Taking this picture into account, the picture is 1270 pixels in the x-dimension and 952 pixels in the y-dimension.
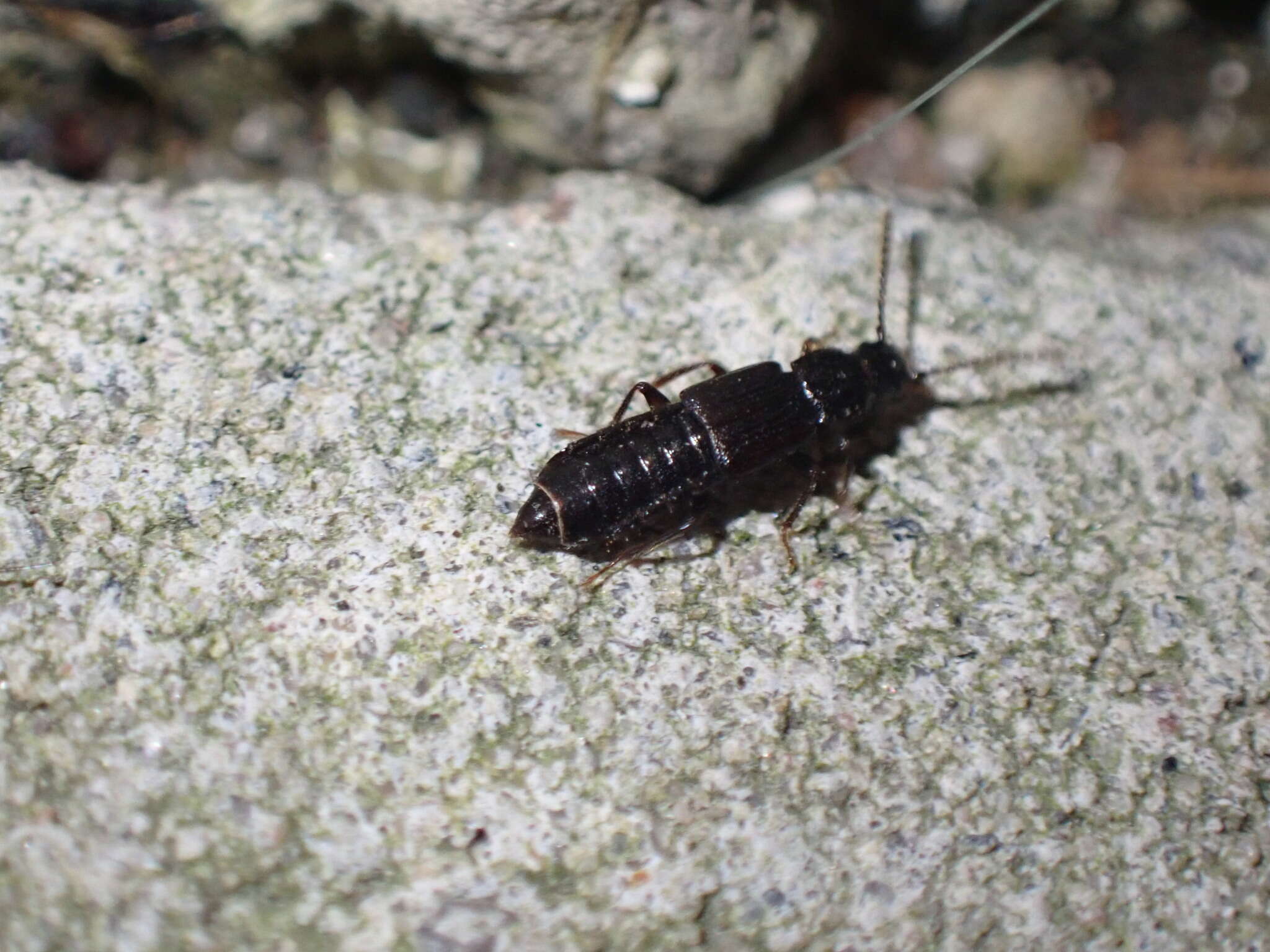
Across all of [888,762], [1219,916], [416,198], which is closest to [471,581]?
[888,762]

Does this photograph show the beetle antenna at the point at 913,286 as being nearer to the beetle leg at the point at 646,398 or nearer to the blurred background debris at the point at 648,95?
the blurred background debris at the point at 648,95

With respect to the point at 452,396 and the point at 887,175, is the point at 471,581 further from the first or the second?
the point at 887,175

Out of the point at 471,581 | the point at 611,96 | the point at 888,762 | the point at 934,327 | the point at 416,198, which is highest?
the point at 611,96

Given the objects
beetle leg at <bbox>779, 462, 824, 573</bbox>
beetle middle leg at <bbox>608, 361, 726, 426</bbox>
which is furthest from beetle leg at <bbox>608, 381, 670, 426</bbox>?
beetle leg at <bbox>779, 462, 824, 573</bbox>

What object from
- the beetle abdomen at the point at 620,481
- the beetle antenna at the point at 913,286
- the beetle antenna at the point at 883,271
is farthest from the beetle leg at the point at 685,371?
the beetle antenna at the point at 913,286

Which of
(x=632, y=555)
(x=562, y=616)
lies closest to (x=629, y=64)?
(x=632, y=555)

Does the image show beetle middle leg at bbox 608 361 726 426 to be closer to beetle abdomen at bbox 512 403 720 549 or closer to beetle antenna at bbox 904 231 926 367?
beetle abdomen at bbox 512 403 720 549

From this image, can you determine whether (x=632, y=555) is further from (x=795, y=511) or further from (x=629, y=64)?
(x=629, y=64)
